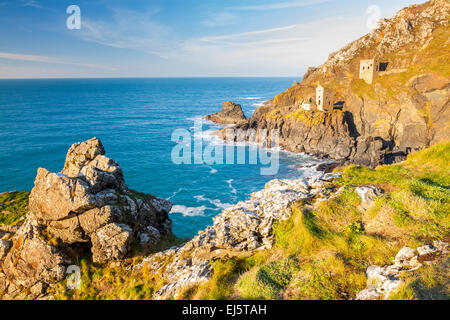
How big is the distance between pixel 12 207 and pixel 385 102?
7682 centimetres

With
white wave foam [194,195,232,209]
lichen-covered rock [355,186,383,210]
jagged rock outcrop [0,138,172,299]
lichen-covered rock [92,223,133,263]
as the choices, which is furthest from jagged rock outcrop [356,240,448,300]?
white wave foam [194,195,232,209]

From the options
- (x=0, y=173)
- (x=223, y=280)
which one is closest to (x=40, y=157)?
(x=0, y=173)

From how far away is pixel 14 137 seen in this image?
232ft

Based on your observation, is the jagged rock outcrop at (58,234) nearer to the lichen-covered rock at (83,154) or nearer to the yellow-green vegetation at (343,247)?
the lichen-covered rock at (83,154)

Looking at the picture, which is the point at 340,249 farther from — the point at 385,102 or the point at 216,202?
the point at 385,102

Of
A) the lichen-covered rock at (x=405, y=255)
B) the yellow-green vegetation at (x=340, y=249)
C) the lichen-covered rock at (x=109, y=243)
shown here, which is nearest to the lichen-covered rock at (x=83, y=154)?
the lichen-covered rock at (x=109, y=243)

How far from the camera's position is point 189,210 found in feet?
125

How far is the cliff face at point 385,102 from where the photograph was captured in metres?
57.5

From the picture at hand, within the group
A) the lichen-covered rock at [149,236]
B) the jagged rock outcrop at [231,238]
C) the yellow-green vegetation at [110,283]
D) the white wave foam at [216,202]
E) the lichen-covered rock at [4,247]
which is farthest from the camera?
the white wave foam at [216,202]

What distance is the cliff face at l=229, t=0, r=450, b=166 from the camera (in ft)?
189

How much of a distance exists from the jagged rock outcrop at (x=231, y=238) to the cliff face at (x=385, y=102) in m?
46.4

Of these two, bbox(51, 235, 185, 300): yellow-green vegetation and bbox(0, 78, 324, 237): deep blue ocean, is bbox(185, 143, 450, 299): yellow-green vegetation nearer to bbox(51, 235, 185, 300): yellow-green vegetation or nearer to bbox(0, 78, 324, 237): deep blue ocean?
bbox(51, 235, 185, 300): yellow-green vegetation

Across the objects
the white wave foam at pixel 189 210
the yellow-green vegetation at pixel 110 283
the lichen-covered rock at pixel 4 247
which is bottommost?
the white wave foam at pixel 189 210
